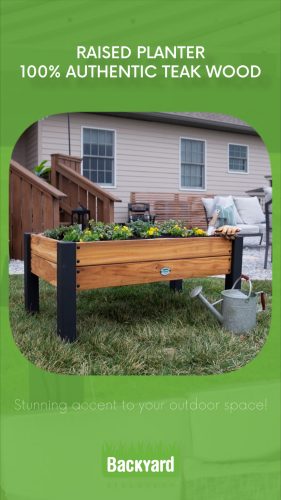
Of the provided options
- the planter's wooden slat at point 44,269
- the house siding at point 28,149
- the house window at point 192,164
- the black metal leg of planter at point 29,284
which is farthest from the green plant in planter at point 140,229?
the house window at point 192,164

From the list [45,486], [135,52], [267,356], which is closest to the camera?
[45,486]

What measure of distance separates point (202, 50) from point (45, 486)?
4.91 ft

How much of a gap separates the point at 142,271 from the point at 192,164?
29.3 ft

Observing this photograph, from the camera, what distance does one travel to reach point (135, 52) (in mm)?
1477

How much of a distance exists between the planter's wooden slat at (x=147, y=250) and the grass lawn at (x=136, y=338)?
51cm

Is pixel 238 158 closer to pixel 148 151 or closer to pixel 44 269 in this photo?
pixel 148 151

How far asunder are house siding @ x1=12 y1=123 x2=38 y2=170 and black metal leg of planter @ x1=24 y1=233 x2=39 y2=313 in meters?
5.98

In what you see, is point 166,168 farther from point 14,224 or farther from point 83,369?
point 83,369

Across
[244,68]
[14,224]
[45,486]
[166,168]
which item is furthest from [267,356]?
[166,168]

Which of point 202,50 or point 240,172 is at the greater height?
point 240,172

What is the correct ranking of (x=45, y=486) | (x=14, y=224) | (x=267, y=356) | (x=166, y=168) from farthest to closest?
(x=166, y=168)
(x=14, y=224)
(x=267, y=356)
(x=45, y=486)

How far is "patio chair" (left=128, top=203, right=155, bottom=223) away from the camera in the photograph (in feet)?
33.5

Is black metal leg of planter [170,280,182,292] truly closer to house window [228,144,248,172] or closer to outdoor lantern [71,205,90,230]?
outdoor lantern [71,205,90,230]

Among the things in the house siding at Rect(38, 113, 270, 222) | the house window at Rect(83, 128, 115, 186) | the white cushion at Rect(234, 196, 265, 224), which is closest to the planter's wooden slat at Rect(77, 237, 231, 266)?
A: the white cushion at Rect(234, 196, 265, 224)
